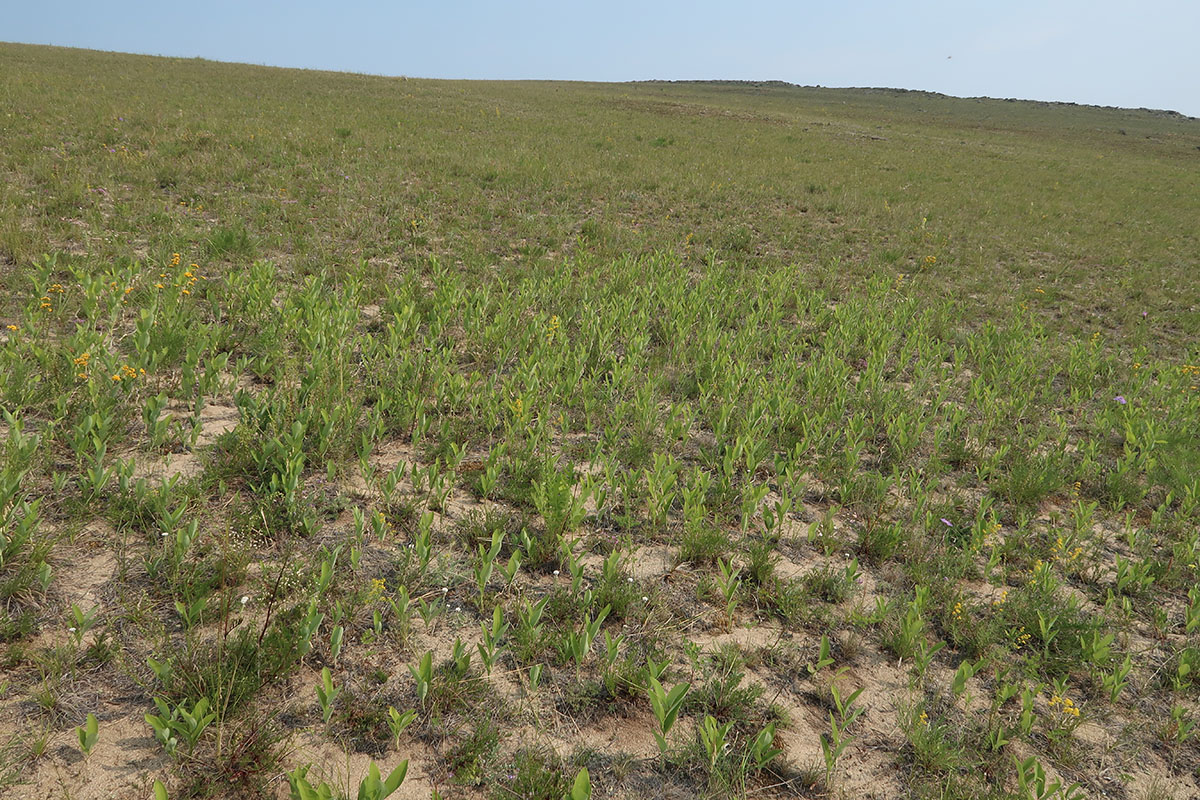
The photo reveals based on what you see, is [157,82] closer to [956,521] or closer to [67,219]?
[67,219]

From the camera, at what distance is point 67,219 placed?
816cm

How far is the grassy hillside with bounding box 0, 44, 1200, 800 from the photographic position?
2555 mm

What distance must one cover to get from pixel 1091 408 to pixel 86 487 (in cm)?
875

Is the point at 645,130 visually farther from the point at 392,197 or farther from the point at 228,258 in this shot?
the point at 228,258

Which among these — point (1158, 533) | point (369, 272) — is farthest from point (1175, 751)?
point (369, 272)

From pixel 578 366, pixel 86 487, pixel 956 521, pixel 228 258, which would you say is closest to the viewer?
pixel 86 487

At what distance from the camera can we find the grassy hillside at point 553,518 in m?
2.55

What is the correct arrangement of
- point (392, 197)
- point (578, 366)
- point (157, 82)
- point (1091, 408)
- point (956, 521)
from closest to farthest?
point (956, 521)
point (578, 366)
point (1091, 408)
point (392, 197)
point (157, 82)

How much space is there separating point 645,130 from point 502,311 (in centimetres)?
2228

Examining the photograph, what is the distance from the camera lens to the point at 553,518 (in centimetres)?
373

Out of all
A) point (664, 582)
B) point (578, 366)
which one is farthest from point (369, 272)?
point (664, 582)

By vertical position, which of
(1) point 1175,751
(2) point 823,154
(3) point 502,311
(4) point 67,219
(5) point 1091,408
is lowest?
(1) point 1175,751

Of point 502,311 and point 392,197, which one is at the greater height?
point 392,197

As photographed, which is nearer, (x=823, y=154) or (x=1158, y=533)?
(x=1158, y=533)
